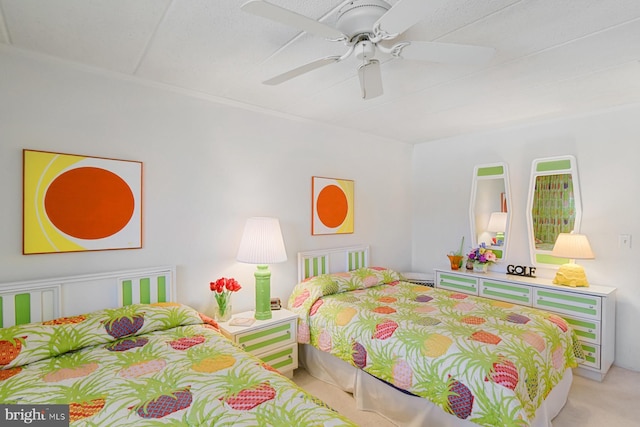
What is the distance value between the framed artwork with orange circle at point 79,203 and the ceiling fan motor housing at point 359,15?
177 cm

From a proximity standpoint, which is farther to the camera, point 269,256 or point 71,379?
point 269,256

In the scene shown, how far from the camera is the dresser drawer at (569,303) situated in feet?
9.27

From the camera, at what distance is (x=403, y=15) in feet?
4.23

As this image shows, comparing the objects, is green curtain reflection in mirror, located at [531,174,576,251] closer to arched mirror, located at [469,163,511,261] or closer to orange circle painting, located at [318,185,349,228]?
arched mirror, located at [469,163,511,261]

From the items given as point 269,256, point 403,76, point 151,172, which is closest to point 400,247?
point 269,256

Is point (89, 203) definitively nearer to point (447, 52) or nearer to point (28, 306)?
point (28, 306)

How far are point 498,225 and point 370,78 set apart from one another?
2856 mm

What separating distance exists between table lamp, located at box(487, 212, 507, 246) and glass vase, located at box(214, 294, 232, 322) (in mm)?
3020

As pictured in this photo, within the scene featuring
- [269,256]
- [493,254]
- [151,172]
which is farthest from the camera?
[493,254]

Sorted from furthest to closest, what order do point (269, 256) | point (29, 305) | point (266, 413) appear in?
1. point (269, 256)
2. point (29, 305)
3. point (266, 413)

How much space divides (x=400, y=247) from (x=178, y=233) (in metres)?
2.91

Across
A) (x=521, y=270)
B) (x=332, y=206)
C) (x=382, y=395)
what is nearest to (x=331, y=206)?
(x=332, y=206)

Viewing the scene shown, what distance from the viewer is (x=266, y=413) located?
1.31 metres

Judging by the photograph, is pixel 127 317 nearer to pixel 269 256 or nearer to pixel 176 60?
pixel 269 256
